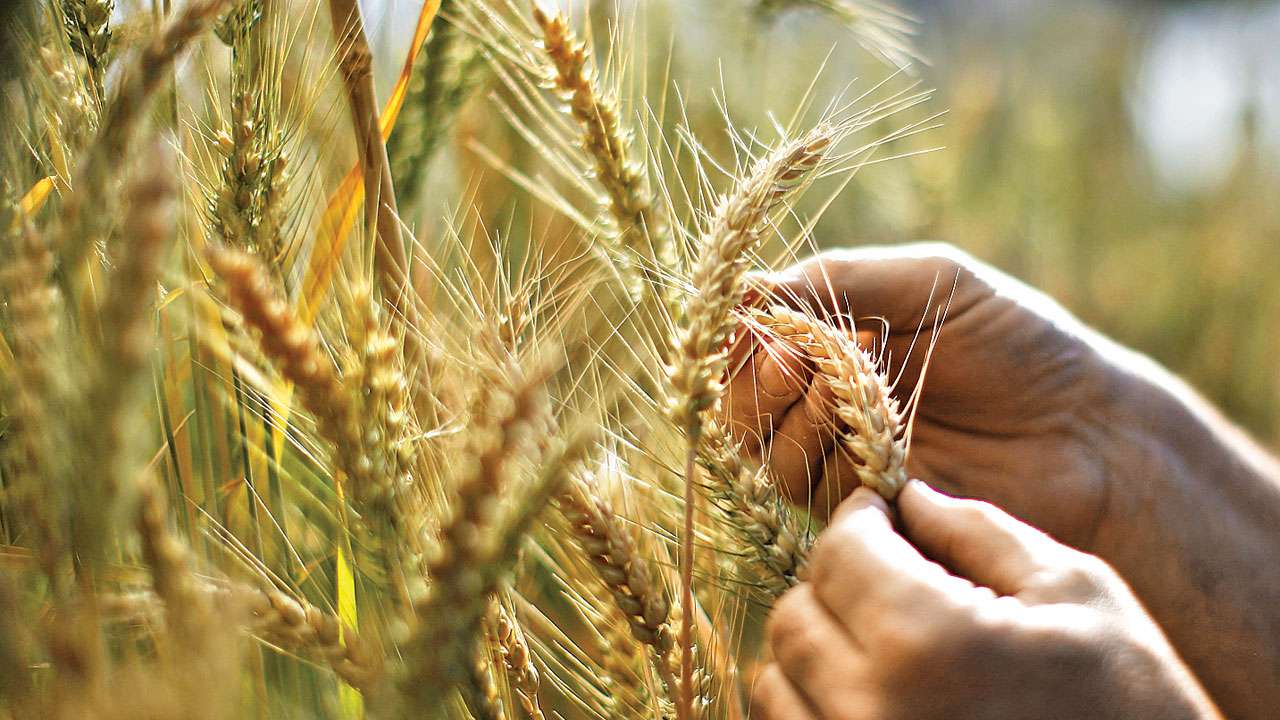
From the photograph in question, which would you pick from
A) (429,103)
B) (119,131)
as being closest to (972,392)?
(429,103)

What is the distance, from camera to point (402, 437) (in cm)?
46

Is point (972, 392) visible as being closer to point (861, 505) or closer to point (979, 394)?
point (979, 394)

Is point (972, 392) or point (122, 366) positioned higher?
point (122, 366)

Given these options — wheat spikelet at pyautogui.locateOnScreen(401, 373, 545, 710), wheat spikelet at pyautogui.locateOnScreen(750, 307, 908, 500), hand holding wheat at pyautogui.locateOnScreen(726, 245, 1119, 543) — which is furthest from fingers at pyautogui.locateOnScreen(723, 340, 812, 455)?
wheat spikelet at pyautogui.locateOnScreen(401, 373, 545, 710)

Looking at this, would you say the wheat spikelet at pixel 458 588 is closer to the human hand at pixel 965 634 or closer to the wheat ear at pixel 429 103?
the human hand at pixel 965 634

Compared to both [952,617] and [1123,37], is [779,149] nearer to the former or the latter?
[952,617]

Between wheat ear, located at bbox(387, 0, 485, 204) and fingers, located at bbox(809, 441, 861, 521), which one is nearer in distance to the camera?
wheat ear, located at bbox(387, 0, 485, 204)

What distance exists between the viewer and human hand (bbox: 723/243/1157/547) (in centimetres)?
79

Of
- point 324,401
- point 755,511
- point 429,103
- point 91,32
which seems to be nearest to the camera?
point 324,401

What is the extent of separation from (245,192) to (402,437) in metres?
0.19

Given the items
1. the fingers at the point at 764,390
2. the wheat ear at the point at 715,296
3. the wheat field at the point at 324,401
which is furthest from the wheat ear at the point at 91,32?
the fingers at the point at 764,390

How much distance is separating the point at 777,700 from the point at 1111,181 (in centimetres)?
216

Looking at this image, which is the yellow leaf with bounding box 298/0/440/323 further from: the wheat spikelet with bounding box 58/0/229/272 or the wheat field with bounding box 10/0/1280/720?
the wheat spikelet with bounding box 58/0/229/272

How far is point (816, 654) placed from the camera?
52 centimetres
